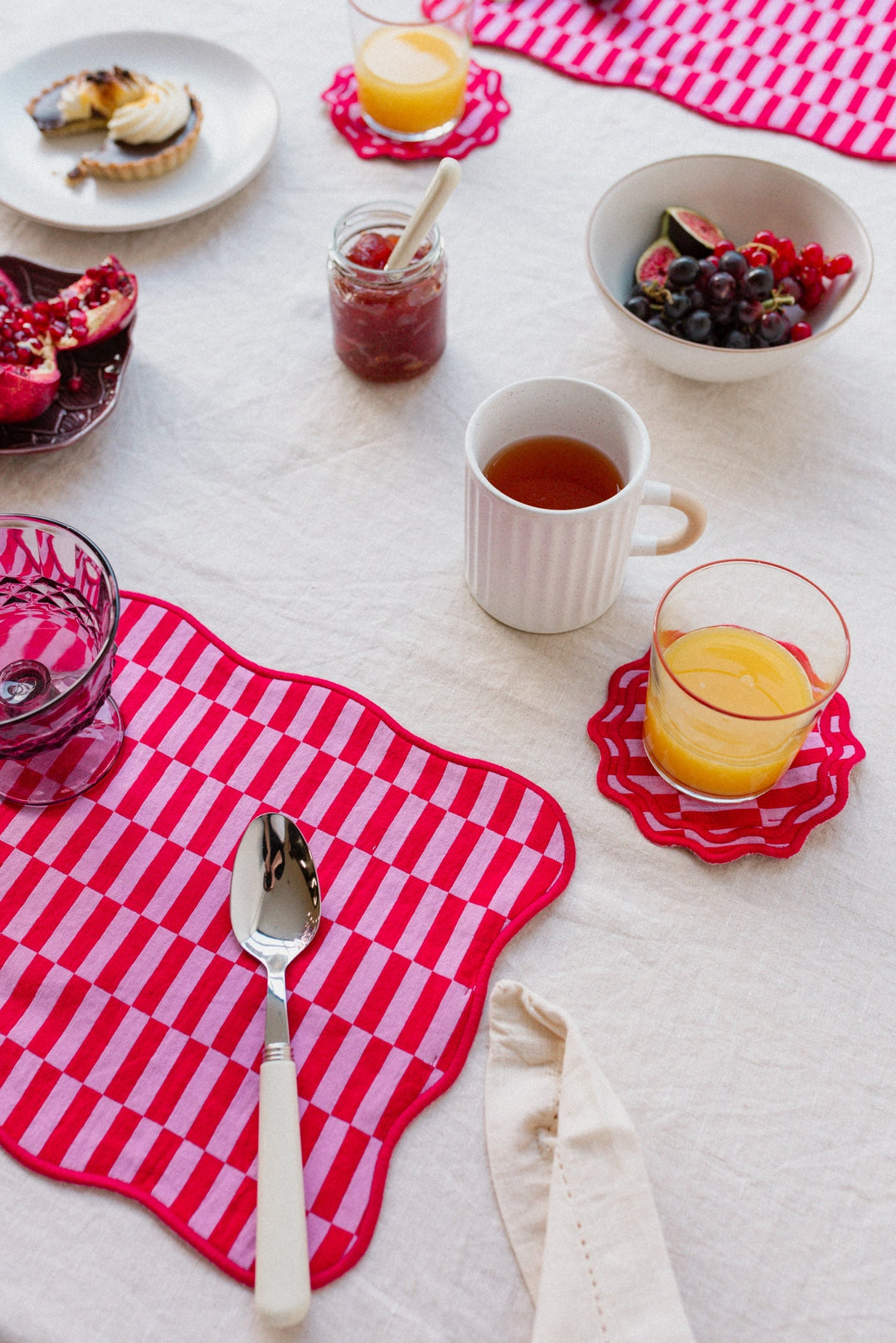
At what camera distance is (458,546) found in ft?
3.27

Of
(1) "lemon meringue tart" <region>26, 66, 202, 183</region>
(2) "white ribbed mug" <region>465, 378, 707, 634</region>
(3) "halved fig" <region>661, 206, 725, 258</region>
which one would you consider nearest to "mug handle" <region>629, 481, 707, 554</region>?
(2) "white ribbed mug" <region>465, 378, 707, 634</region>

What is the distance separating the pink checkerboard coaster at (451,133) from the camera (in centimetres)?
129

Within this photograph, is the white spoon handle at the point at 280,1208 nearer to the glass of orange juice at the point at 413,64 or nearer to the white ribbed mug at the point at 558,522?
the white ribbed mug at the point at 558,522

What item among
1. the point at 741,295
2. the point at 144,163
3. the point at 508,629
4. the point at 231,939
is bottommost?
the point at 231,939

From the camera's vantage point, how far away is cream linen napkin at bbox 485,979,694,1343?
2.07 feet

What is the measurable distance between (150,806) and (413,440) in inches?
18.2

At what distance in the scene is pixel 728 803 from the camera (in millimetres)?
846

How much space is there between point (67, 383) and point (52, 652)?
1.12 feet

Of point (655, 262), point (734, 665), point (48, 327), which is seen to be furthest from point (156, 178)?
point (734, 665)

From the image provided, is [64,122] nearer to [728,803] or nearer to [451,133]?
[451,133]

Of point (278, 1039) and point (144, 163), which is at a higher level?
point (144, 163)

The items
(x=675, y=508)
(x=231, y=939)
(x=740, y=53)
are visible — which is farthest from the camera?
(x=740, y=53)

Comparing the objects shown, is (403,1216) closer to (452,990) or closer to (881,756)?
(452,990)

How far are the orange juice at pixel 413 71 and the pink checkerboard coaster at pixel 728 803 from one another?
0.81 m
